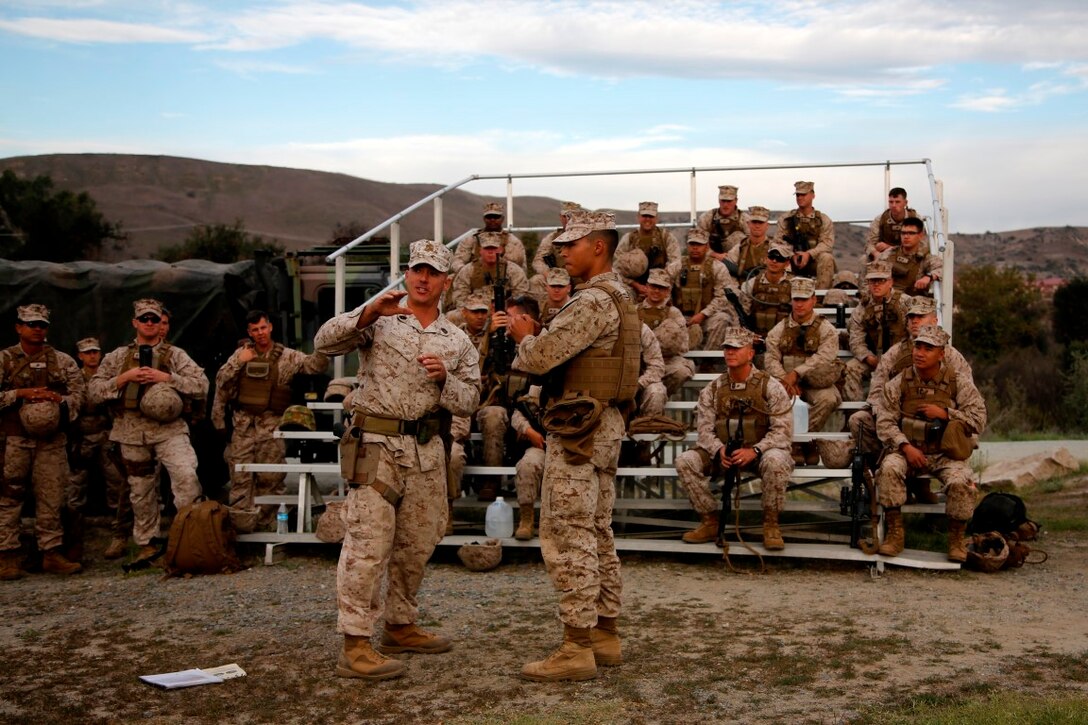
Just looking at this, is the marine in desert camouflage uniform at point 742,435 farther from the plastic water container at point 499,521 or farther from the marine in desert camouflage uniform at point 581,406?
the marine in desert camouflage uniform at point 581,406

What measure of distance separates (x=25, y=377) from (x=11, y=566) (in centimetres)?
153

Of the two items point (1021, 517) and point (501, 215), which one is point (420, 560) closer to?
point (1021, 517)

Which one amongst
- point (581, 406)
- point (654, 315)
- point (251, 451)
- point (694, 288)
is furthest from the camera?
point (694, 288)

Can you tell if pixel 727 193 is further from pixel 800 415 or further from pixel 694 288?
pixel 800 415

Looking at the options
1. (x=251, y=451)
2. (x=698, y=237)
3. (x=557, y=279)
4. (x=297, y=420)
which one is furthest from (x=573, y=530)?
(x=698, y=237)

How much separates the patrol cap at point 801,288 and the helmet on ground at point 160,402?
5474mm

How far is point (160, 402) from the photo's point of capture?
9.90 m

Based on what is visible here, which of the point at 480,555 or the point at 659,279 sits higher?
the point at 659,279

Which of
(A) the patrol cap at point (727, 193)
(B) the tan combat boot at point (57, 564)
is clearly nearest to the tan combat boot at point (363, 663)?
A: (B) the tan combat boot at point (57, 564)

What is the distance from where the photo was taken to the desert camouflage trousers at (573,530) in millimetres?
6176

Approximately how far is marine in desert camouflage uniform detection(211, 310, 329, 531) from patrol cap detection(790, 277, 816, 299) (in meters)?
4.46

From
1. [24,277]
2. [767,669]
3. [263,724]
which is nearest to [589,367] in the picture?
[767,669]

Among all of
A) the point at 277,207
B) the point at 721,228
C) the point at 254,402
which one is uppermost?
the point at 277,207

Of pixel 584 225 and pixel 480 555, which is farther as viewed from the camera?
pixel 480 555
